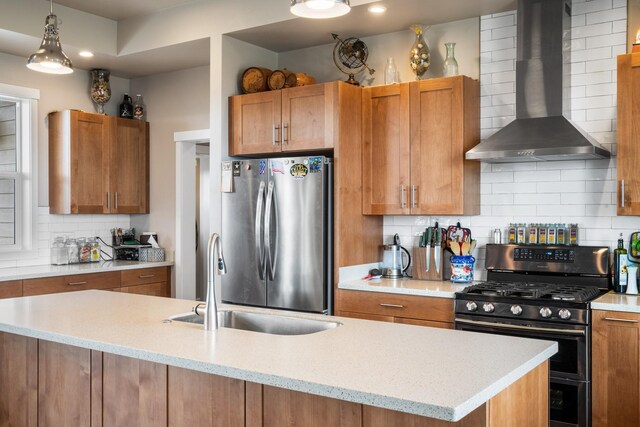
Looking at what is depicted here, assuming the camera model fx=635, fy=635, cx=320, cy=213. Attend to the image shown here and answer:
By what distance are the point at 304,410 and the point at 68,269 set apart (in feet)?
12.6

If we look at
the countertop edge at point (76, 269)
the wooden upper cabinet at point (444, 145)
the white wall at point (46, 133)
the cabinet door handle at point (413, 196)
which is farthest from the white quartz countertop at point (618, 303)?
the white wall at point (46, 133)

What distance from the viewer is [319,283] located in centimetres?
438

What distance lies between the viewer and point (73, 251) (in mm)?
5684

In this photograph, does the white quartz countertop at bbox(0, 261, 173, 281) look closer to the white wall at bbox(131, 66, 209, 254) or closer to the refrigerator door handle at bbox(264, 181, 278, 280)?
the white wall at bbox(131, 66, 209, 254)

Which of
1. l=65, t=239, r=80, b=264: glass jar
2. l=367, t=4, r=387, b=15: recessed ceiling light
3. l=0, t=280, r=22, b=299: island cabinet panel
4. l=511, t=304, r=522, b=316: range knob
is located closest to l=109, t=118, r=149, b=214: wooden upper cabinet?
l=65, t=239, r=80, b=264: glass jar

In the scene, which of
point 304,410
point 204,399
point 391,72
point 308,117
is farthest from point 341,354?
point 391,72

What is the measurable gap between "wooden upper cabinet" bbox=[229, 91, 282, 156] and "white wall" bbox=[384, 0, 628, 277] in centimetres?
151

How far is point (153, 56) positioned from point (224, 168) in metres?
1.43

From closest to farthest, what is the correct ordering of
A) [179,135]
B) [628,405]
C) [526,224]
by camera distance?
[628,405]
[526,224]
[179,135]

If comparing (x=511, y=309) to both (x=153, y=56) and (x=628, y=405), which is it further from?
(x=153, y=56)

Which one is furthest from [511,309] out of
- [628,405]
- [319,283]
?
[319,283]

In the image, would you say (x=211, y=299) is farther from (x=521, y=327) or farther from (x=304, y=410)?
(x=521, y=327)

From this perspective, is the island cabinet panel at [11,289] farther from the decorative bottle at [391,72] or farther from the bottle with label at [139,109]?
the decorative bottle at [391,72]

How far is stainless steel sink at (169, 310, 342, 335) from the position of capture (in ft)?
9.25
